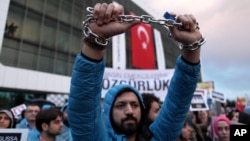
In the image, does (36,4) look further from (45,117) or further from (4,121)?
(45,117)

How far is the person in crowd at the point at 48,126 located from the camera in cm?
295

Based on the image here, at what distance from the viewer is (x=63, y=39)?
1706cm

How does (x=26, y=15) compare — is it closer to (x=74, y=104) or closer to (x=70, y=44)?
(x=70, y=44)

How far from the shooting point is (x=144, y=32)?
10.4 meters

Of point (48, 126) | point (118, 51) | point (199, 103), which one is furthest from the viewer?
point (118, 51)

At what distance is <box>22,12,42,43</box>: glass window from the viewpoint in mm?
14445

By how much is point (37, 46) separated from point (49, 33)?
1.42 metres

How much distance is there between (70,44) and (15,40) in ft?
14.3

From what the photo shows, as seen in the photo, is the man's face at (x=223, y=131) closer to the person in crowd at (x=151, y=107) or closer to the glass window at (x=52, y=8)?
the person in crowd at (x=151, y=107)

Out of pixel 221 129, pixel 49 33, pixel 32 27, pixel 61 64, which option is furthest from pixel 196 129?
pixel 49 33

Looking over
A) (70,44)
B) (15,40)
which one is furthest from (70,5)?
(15,40)

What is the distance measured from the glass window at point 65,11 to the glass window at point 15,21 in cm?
321

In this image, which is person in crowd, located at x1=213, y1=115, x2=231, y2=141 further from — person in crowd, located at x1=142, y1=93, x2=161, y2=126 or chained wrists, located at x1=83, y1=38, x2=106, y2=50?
chained wrists, located at x1=83, y1=38, x2=106, y2=50

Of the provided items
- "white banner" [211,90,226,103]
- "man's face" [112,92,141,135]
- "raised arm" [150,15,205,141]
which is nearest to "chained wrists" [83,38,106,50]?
"raised arm" [150,15,205,141]
